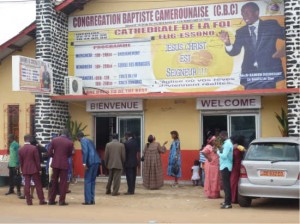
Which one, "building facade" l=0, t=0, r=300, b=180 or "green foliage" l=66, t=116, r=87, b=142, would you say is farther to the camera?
"green foliage" l=66, t=116, r=87, b=142

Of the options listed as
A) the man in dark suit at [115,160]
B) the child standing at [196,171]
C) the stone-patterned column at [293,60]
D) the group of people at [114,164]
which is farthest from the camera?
the child standing at [196,171]

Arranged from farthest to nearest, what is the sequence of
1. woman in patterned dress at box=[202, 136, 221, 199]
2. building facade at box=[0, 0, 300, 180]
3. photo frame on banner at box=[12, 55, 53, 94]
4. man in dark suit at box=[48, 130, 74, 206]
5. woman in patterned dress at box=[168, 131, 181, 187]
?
1. building facade at box=[0, 0, 300, 180]
2. woman in patterned dress at box=[168, 131, 181, 187]
3. photo frame on banner at box=[12, 55, 53, 94]
4. woman in patterned dress at box=[202, 136, 221, 199]
5. man in dark suit at box=[48, 130, 74, 206]

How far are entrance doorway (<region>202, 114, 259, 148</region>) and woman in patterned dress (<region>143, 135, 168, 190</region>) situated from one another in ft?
6.79

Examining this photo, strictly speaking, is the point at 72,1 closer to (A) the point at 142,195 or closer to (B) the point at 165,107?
(B) the point at 165,107

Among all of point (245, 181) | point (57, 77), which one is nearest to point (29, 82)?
point (57, 77)

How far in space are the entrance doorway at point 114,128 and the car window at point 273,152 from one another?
6.46 metres

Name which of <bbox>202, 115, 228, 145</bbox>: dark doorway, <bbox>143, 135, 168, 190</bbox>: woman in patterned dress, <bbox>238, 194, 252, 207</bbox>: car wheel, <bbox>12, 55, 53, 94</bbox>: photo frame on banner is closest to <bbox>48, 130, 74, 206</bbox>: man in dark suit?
<bbox>143, 135, 168, 190</bbox>: woman in patterned dress

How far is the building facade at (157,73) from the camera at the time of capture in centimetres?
1532

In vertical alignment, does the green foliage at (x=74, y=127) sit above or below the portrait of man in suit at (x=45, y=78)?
below

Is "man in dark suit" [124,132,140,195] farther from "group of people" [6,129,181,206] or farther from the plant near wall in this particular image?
the plant near wall

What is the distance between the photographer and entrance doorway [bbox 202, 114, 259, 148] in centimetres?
1547

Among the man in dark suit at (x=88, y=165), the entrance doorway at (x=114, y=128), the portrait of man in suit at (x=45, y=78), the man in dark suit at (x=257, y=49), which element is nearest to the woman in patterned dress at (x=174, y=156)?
the entrance doorway at (x=114, y=128)

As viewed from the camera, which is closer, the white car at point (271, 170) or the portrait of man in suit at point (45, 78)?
the white car at point (271, 170)

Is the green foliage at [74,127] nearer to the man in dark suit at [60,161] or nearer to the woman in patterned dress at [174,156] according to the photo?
the woman in patterned dress at [174,156]
